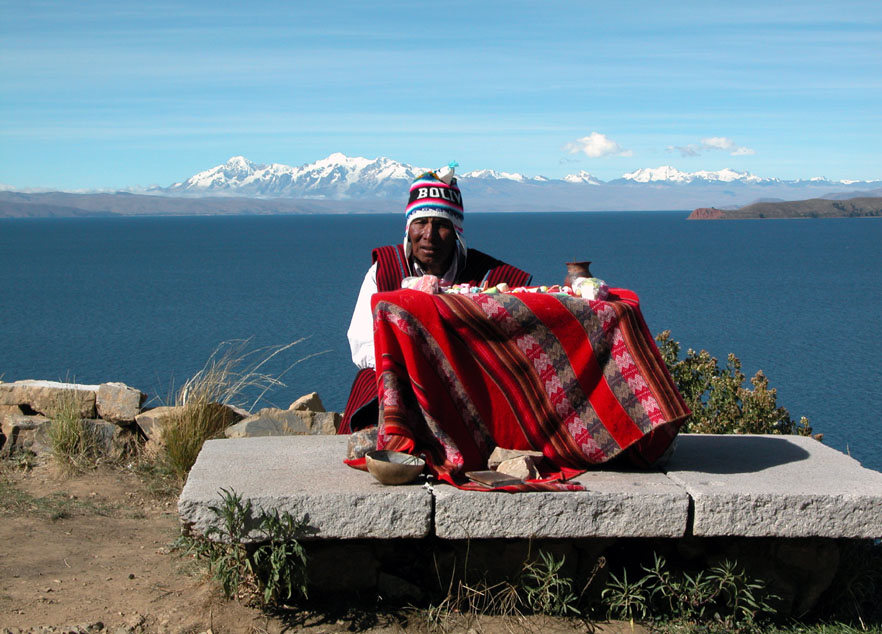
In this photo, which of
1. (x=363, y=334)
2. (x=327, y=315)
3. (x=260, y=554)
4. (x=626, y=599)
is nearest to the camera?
(x=260, y=554)

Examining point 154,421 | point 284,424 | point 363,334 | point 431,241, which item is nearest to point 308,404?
point 284,424

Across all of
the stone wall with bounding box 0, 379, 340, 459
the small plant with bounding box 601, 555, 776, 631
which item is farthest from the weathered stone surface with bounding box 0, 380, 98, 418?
the small plant with bounding box 601, 555, 776, 631

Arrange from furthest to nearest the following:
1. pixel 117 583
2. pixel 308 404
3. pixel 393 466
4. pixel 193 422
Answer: pixel 308 404 < pixel 193 422 < pixel 117 583 < pixel 393 466

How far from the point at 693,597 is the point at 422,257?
222cm

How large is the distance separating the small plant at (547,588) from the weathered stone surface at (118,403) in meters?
3.80

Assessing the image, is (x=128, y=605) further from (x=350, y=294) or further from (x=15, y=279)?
(x=15, y=279)

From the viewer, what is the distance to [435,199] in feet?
17.1

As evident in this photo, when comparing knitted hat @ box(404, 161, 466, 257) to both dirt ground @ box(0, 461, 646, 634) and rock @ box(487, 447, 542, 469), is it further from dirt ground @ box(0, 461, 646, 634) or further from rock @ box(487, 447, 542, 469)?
dirt ground @ box(0, 461, 646, 634)

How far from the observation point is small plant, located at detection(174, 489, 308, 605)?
3.99 metres

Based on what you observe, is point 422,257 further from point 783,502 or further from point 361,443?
point 783,502

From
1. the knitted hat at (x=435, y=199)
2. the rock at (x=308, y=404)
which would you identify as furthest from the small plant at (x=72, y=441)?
the knitted hat at (x=435, y=199)

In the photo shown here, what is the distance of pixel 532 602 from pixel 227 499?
4.65ft

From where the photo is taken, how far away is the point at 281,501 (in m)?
4.06

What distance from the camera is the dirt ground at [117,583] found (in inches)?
162
